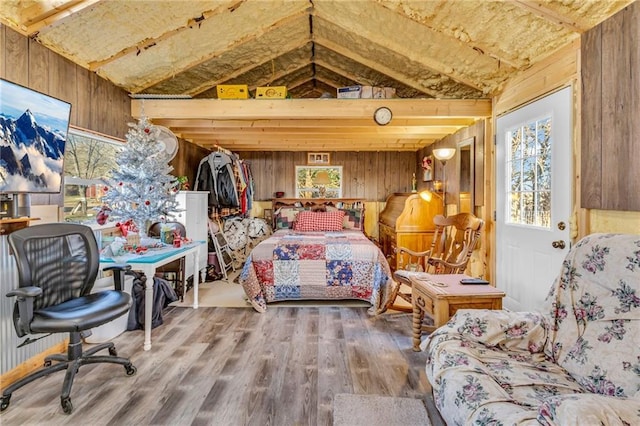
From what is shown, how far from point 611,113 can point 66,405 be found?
359 centimetres

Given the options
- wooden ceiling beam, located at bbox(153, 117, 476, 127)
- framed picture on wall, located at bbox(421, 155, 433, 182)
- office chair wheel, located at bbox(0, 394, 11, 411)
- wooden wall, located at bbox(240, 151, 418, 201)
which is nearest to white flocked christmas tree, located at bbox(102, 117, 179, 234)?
wooden ceiling beam, located at bbox(153, 117, 476, 127)

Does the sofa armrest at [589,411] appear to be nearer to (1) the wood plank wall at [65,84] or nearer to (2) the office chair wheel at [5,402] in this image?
(2) the office chair wheel at [5,402]

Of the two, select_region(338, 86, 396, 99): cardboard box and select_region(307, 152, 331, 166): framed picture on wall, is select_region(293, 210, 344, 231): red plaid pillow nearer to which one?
select_region(307, 152, 331, 166): framed picture on wall

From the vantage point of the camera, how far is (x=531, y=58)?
9.75 ft

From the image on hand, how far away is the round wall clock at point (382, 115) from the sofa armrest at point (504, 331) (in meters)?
2.55

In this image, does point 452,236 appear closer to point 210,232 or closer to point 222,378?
point 222,378

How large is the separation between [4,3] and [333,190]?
5.15 meters

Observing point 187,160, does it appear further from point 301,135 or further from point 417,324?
point 417,324

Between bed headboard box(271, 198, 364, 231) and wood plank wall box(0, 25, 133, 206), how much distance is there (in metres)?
2.86

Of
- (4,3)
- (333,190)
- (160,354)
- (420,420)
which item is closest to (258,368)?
(160,354)

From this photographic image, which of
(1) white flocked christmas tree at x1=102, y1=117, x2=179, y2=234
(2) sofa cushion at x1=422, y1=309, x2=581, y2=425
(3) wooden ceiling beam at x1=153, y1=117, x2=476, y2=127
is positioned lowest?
(2) sofa cushion at x1=422, y1=309, x2=581, y2=425

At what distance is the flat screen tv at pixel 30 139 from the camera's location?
2115mm

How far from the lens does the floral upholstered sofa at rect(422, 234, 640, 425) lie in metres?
1.31

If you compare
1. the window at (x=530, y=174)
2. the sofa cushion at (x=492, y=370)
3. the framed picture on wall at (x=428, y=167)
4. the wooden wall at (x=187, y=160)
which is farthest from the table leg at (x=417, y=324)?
the wooden wall at (x=187, y=160)
